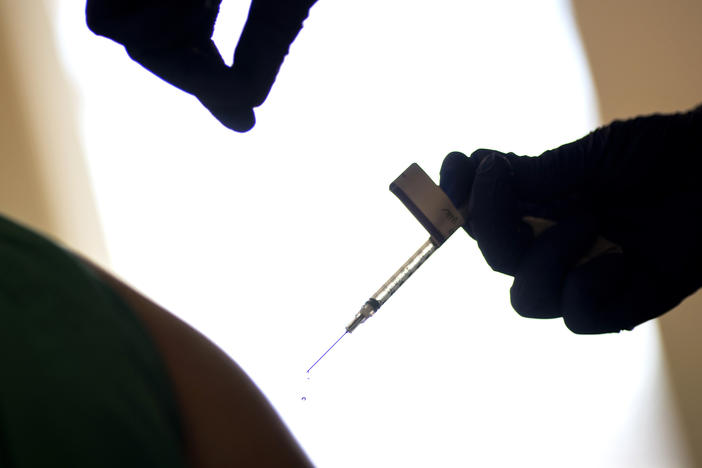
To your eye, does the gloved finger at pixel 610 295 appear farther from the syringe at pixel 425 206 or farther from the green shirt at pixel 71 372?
the green shirt at pixel 71 372

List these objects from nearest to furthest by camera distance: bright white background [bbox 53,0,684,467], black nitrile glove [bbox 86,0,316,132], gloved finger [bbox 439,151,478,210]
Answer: black nitrile glove [bbox 86,0,316,132] → gloved finger [bbox 439,151,478,210] → bright white background [bbox 53,0,684,467]

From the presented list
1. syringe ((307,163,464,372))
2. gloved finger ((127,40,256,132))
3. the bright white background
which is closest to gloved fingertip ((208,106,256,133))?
gloved finger ((127,40,256,132))

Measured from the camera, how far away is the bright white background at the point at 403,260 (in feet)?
4.44

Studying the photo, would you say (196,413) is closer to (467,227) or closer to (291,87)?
(467,227)

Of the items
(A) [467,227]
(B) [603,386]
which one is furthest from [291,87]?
(B) [603,386]

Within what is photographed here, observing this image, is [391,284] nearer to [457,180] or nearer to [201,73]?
[457,180]

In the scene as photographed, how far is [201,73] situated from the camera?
0.61 meters

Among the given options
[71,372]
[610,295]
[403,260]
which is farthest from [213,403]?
[403,260]

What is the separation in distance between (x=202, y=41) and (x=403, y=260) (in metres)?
0.83

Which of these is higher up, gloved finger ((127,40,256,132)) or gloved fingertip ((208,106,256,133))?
gloved finger ((127,40,256,132))

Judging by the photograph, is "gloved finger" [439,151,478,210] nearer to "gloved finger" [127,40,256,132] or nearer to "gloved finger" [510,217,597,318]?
"gloved finger" [510,217,597,318]

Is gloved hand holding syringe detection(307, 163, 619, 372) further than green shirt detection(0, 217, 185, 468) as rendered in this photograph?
Yes

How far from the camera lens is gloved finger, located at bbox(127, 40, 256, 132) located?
1.96 feet

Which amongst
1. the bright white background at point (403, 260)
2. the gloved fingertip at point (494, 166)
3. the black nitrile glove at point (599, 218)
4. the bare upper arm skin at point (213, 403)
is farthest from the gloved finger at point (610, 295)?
the bright white background at point (403, 260)
